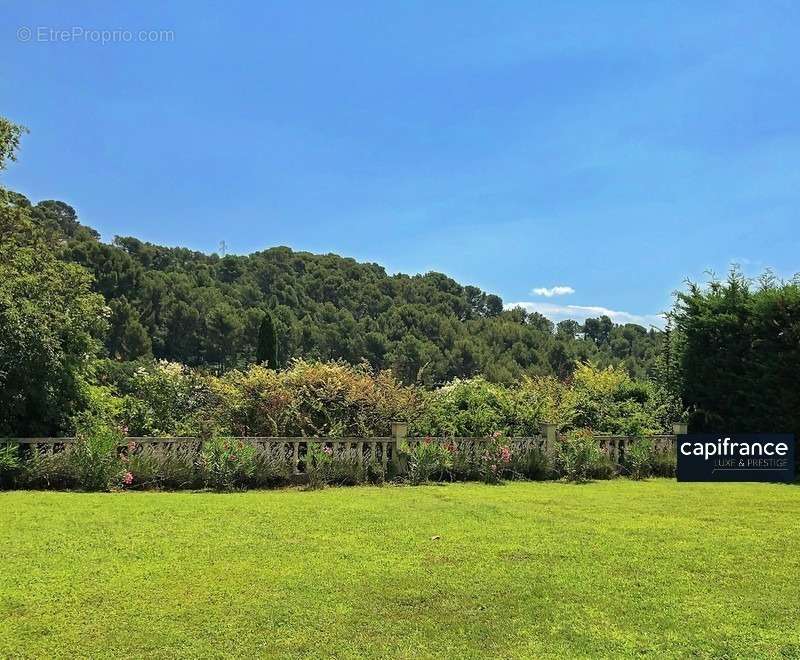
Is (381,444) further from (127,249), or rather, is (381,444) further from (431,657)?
(127,249)

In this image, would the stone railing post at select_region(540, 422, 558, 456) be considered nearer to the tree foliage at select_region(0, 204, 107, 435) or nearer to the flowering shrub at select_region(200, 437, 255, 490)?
the flowering shrub at select_region(200, 437, 255, 490)

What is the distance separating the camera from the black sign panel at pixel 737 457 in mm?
11234

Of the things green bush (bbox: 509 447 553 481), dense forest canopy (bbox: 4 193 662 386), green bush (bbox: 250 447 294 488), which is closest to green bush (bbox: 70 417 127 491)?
green bush (bbox: 250 447 294 488)

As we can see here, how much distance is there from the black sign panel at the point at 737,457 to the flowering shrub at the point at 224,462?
7.64 metres

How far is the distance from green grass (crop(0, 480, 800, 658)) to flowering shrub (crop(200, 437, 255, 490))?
49.8 inches

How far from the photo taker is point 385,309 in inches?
2227

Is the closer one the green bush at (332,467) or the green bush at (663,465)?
the green bush at (332,467)

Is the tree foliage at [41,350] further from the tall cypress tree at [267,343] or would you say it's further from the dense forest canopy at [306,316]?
the dense forest canopy at [306,316]

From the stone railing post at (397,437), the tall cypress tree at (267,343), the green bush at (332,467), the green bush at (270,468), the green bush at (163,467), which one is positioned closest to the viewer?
the green bush at (163,467)

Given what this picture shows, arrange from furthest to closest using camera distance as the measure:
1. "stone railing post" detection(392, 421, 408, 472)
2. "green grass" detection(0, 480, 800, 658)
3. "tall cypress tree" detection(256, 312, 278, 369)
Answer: "tall cypress tree" detection(256, 312, 278, 369) < "stone railing post" detection(392, 421, 408, 472) < "green grass" detection(0, 480, 800, 658)

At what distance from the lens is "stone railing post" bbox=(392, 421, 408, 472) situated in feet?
31.2

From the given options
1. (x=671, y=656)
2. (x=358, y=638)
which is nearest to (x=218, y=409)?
(x=358, y=638)

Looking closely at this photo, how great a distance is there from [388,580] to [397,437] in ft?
17.8

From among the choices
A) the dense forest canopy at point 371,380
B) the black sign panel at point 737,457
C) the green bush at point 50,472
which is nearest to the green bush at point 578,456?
the dense forest canopy at point 371,380
